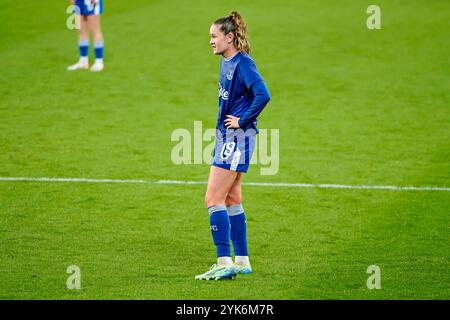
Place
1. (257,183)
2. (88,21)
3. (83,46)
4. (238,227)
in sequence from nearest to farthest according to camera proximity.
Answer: (238,227) → (257,183) → (88,21) → (83,46)

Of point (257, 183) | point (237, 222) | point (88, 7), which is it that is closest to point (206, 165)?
point (257, 183)

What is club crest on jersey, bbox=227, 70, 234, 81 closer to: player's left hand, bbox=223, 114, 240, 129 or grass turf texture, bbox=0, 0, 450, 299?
player's left hand, bbox=223, 114, 240, 129

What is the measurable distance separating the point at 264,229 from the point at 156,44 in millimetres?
10078

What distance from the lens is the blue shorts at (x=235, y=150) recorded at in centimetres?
723

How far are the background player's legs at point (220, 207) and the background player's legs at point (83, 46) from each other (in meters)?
8.94

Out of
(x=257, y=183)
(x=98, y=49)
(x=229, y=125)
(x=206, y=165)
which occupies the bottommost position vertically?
(x=257, y=183)

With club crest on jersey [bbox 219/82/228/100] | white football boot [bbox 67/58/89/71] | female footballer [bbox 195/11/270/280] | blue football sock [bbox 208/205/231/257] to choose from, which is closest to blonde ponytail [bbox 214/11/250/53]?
female footballer [bbox 195/11/270/280]

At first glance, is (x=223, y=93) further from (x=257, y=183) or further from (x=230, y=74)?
(x=257, y=183)

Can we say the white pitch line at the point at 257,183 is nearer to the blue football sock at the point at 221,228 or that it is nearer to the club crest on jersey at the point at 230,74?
the blue football sock at the point at 221,228

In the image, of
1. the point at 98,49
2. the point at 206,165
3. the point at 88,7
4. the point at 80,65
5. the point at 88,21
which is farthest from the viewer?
the point at 80,65

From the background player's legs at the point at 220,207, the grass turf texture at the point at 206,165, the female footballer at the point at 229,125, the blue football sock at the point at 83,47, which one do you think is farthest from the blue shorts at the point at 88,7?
the background player's legs at the point at 220,207

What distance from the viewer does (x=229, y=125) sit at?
285 inches

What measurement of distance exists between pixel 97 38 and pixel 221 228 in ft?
30.1
